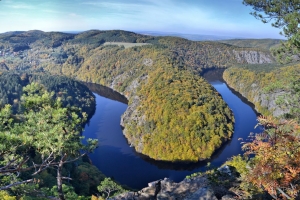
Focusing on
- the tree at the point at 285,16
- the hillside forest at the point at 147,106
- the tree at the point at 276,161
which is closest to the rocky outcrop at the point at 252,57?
the hillside forest at the point at 147,106

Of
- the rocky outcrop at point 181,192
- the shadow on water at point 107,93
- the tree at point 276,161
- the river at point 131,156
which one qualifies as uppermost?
the tree at point 276,161

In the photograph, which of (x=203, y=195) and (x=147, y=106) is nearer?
(x=203, y=195)

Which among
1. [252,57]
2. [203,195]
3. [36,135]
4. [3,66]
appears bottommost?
[3,66]

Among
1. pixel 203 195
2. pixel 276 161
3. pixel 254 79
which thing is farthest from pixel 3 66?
pixel 276 161

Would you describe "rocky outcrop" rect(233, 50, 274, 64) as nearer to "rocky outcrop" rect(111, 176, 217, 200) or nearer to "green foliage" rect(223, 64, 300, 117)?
"green foliage" rect(223, 64, 300, 117)

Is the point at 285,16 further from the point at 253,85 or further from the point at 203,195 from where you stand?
the point at 253,85

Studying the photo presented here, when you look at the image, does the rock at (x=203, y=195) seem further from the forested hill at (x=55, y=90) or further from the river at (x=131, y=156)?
the forested hill at (x=55, y=90)

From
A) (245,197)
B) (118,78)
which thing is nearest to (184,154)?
(245,197)

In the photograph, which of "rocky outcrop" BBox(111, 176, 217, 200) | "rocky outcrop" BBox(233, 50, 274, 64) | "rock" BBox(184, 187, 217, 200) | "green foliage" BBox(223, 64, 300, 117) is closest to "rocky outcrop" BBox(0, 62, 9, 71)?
"green foliage" BBox(223, 64, 300, 117)

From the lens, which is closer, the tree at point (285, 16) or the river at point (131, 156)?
the tree at point (285, 16)
